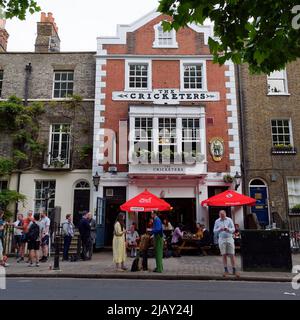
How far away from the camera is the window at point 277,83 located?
2044 cm

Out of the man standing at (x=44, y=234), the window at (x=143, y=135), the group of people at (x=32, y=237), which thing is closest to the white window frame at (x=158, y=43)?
the window at (x=143, y=135)

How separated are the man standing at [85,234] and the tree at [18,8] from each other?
8.73 meters

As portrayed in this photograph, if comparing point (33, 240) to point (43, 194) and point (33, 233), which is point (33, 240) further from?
point (43, 194)

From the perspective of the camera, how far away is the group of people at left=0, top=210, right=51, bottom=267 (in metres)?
13.2

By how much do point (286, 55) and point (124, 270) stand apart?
8.66 m

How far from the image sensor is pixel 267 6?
18.0ft

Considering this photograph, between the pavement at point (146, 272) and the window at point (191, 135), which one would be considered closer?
the pavement at point (146, 272)

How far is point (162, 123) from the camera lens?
763 inches

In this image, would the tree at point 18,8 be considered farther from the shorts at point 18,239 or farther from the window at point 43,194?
the window at point 43,194

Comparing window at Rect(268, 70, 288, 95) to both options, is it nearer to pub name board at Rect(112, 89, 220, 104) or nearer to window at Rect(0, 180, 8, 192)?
pub name board at Rect(112, 89, 220, 104)

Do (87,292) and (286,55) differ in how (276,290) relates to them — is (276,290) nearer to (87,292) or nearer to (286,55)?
(87,292)

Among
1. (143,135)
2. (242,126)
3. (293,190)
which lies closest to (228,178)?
(242,126)

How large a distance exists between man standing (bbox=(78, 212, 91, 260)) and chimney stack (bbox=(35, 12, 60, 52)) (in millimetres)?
13276

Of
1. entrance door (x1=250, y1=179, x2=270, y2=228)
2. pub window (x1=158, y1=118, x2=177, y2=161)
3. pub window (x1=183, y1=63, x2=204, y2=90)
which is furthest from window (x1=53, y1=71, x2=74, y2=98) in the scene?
entrance door (x1=250, y1=179, x2=270, y2=228)
